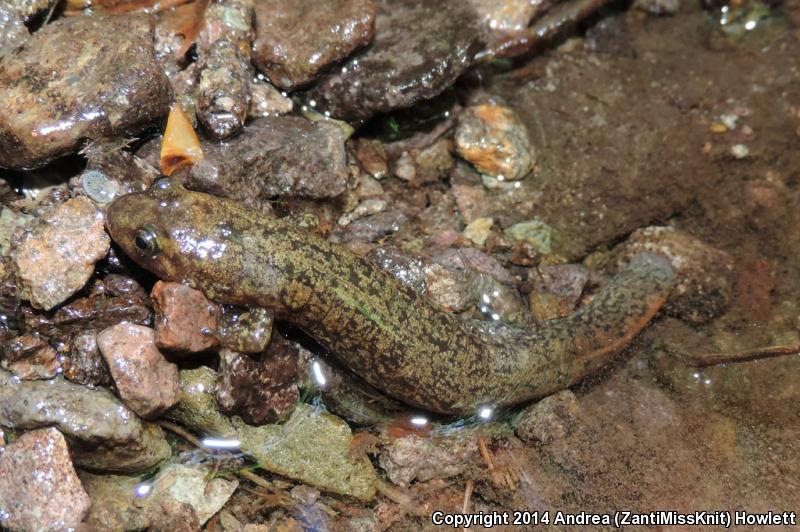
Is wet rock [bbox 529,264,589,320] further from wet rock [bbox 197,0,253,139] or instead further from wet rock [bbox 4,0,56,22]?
wet rock [bbox 4,0,56,22]

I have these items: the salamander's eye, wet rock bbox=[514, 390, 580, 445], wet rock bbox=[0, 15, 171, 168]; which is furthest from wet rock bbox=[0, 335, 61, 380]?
wet rock bbox=[514, 390, 580, 445]

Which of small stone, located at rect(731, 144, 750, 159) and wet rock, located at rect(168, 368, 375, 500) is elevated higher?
small stone, located at rect(731, 144, 750, 159)

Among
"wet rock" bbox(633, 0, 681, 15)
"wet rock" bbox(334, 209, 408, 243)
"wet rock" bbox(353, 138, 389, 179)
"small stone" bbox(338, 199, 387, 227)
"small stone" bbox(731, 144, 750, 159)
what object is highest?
"wet rock" bbox(633, 0, 681, 15)

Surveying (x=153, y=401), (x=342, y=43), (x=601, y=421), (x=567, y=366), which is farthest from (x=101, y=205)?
(x=601, y=421)

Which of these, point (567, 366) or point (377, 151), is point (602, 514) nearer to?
point (567, 366)

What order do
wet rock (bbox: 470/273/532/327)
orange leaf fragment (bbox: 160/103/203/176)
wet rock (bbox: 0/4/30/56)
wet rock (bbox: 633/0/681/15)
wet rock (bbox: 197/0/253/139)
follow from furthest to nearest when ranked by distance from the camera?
wet rock (bbox: 633/0/681/15), wet rock (bbox: 470/273/532/327), wet rock (bbox: 197/0/253/139), orange leaf fragment (bbox: 160/103/203/176), wet rock (bbox: 0/4/30/56)

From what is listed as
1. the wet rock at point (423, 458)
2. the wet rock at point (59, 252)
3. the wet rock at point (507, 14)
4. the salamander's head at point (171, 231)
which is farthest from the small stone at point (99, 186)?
the wet rock at point (507, 14)
